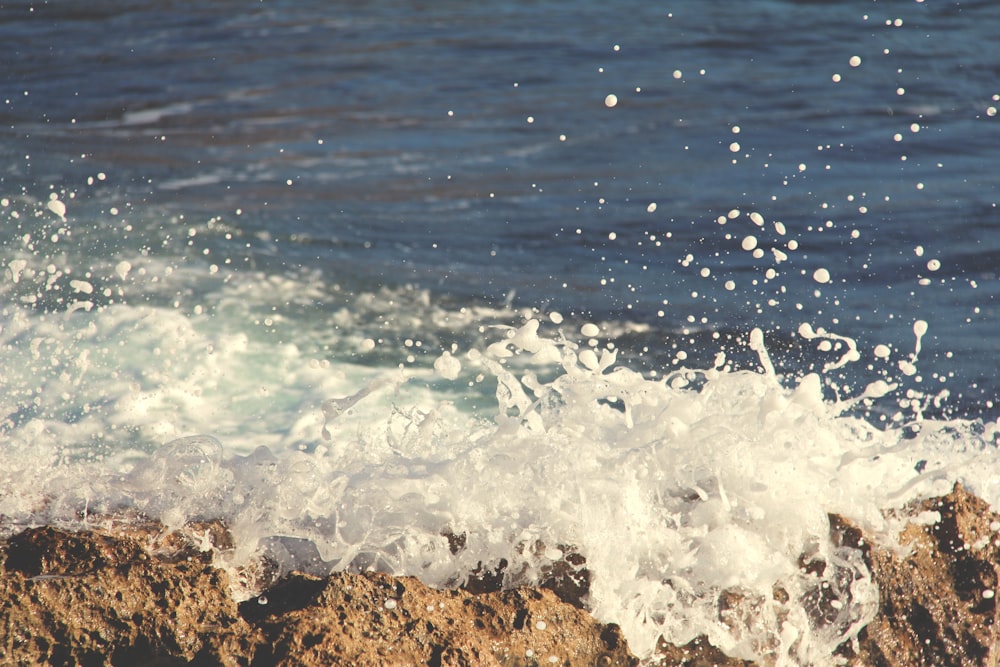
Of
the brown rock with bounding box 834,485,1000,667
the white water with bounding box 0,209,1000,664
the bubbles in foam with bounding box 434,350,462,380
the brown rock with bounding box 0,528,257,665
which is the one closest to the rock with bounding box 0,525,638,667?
the brown rock with bounding box 0,528,257,665

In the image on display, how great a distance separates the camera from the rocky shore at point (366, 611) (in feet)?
7.88

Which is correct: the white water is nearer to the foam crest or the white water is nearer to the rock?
the foam crest

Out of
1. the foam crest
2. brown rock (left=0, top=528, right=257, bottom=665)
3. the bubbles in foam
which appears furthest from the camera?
the bubbles in foam

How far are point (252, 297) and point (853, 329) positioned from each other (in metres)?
3.10

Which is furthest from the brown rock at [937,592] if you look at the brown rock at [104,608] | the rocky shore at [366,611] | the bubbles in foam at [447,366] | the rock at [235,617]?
the brown rock at [104,608]

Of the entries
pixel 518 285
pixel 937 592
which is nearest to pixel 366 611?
pixel 937 592

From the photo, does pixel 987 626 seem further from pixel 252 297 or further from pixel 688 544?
pixel 252 297

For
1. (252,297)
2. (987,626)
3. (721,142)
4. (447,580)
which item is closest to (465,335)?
(252,297)

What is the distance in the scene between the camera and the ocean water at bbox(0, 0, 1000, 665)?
286 centimetres

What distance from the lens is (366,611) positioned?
2529 mm

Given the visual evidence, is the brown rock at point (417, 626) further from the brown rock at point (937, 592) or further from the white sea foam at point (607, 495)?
the brown rock at point (937, 592)

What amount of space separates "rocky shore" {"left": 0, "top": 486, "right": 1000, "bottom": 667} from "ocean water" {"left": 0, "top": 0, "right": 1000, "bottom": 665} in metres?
0.09

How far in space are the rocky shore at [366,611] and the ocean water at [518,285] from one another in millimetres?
90

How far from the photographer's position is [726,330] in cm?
539
